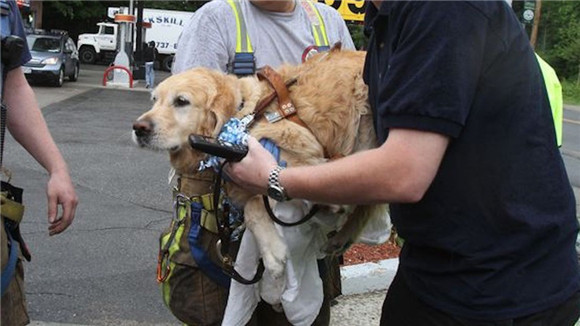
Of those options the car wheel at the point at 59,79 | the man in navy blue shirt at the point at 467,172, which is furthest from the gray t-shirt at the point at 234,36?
the car wheel at the point at 59,79

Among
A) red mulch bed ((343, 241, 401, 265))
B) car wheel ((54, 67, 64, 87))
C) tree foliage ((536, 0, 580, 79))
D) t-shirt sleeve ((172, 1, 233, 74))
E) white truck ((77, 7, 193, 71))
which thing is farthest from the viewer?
white truck ((77, 7, 193, 71))

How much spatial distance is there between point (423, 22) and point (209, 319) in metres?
1.65

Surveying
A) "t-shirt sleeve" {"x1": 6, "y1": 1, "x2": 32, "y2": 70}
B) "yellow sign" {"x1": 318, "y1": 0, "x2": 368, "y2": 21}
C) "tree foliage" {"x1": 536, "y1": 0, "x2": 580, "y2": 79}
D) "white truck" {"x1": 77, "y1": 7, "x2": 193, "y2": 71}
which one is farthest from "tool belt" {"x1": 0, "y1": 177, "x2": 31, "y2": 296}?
"white truck" {"x1": 77, "y1": 7, "x2": 193, "y2": 71}

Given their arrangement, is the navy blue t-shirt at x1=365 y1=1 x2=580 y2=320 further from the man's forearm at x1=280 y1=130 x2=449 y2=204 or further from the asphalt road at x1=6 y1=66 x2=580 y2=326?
the asphalt road at x1=6 y1=66 x2=580 y2=326

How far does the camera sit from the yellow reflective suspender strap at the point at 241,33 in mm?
2723

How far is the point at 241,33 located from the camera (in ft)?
8.93

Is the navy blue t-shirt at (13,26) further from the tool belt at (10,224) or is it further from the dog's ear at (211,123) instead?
the dog's ear at (211,123)

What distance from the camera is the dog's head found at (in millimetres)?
2500

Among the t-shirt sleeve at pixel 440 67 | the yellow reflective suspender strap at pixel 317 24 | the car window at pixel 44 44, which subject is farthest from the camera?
the car window at pixel 44 44

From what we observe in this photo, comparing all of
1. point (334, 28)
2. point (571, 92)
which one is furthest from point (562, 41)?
point (334, 28)

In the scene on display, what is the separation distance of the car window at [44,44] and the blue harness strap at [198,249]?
796 inches

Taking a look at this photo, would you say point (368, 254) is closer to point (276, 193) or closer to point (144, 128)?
point (144, 128)

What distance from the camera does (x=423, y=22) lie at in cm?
147

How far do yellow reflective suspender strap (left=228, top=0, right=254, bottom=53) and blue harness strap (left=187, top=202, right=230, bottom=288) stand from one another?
757 mm
